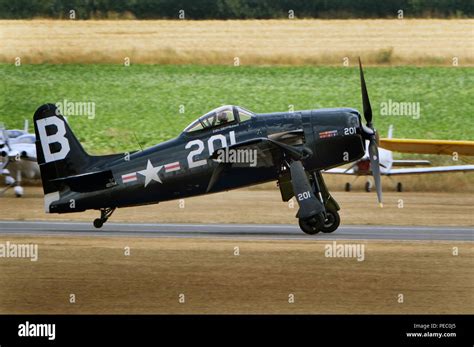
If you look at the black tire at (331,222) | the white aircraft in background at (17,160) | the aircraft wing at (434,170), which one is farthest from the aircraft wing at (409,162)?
the black tire at (331,222)

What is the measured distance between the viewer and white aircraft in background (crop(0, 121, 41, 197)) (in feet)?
106

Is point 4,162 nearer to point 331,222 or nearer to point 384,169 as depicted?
point 384,169

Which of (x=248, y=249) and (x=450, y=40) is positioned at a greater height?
(x=450, y=40)

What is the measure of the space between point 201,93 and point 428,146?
10943 mm

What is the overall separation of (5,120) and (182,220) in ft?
51.3

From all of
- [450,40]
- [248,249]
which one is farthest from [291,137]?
[450,40]

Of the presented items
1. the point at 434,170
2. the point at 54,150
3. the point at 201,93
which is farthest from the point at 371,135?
the point at 201,93

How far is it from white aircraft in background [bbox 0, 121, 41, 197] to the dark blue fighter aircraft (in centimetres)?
985

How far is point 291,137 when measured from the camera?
22.2 metres

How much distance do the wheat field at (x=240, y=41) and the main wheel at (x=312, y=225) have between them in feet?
51.9

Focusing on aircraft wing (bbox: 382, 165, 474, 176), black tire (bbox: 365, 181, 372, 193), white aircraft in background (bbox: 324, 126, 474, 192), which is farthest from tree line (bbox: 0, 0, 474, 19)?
black tire (bbox: 365, 181, 372, 193)
